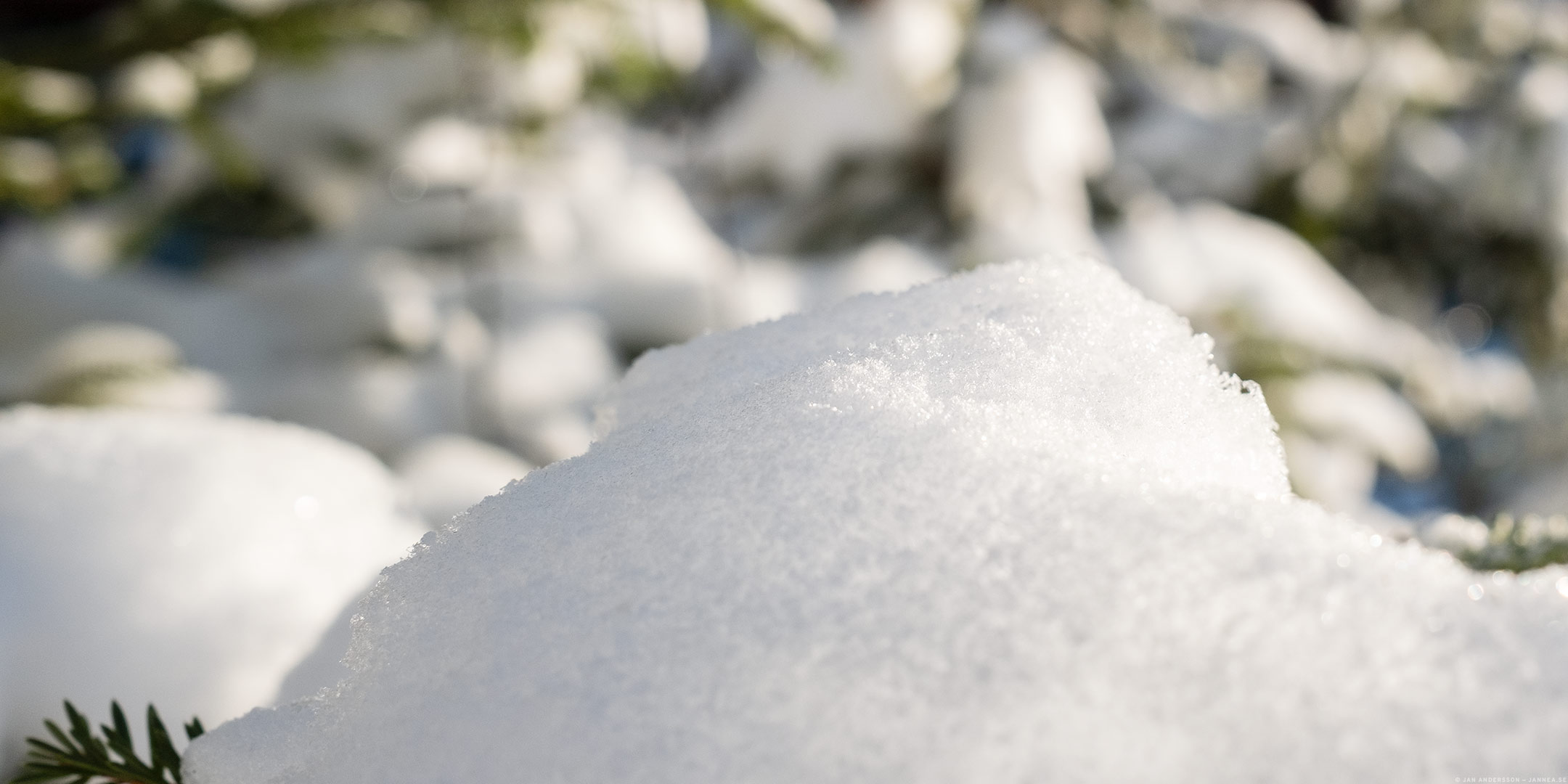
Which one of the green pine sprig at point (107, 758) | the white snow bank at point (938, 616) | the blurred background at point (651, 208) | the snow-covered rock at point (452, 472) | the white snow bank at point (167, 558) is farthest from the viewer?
the blurred background at point (651, 208)

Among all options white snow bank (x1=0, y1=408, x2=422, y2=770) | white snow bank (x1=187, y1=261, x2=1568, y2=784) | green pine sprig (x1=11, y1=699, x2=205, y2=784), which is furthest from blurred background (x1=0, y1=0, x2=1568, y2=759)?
white snow bank (x1=187, y1=261, x2=1568, y2=784)

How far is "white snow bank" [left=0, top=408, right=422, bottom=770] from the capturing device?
0.63 m

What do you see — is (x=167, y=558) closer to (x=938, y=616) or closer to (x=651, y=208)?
(x=938, y=616)

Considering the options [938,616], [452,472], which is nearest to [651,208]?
[452,472]

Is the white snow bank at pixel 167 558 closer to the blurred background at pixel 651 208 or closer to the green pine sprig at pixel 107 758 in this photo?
the green pine sprig at pixel 107 758

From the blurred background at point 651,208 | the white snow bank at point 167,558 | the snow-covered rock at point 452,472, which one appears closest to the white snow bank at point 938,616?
the white snow bank at point 167,558

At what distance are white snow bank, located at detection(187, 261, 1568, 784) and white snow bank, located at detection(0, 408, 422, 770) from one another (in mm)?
250

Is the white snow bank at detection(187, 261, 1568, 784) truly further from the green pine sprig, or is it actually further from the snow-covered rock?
the snow-covered rock

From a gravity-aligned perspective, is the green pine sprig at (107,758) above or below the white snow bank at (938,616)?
above

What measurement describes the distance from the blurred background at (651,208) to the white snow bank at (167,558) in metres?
0.90

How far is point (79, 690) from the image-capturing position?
0.62 meters

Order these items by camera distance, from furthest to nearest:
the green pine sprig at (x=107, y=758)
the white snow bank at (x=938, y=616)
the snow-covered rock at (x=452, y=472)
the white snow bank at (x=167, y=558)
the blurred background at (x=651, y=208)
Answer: the blurred background at (x=651, y=208) < the snow-covered rock at (x=452, y=472) < the white snow bank at (x=167, y=558) < the green pine sprig at (x=107, y=758) < the white snow bank at (x=938, y=616)

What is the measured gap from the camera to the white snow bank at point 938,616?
30cm

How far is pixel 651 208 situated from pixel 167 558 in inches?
138
